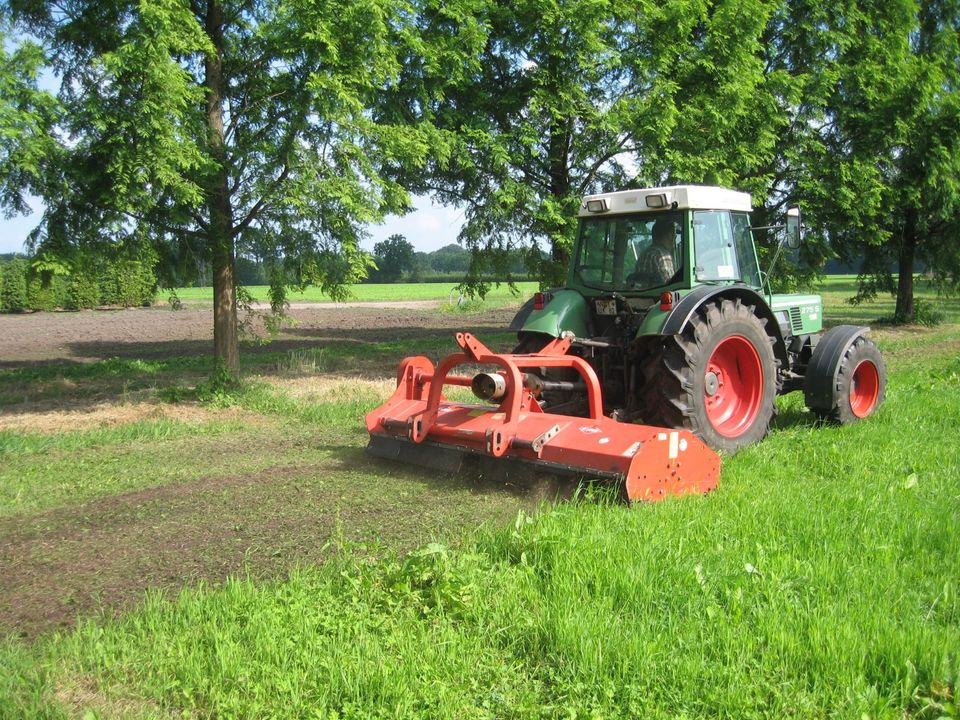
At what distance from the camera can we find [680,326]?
21.0 ft

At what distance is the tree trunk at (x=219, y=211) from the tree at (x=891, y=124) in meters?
11.1

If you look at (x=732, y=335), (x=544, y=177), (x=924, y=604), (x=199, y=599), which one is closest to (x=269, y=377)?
(x=544, y=177)

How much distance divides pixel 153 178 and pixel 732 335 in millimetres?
5714

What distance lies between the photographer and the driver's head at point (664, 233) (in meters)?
7.15

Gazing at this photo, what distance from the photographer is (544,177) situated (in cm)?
1309

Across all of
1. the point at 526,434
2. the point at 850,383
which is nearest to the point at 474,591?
the point at 526,434

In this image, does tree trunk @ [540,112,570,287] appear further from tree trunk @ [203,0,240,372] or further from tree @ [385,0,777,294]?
tree trunk @ [203,0,240,372]

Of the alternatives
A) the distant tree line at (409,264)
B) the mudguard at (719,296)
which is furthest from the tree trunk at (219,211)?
the distant tree line at (409,264)

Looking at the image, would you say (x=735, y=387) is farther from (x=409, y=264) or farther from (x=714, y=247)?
(x=409, y=264)

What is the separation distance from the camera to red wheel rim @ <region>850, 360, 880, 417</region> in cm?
816

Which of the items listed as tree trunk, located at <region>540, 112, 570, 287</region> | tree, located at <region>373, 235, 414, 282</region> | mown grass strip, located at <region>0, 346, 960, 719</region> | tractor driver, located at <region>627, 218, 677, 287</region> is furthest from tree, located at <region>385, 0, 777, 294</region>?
tree, located at <region>373, 235, 414, 282</region>

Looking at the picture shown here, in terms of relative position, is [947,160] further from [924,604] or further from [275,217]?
[924,604]

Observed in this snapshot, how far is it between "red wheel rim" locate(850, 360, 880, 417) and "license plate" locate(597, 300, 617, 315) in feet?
8.59

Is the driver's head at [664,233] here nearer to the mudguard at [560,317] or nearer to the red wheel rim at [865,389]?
the mudguard at [560,317]
